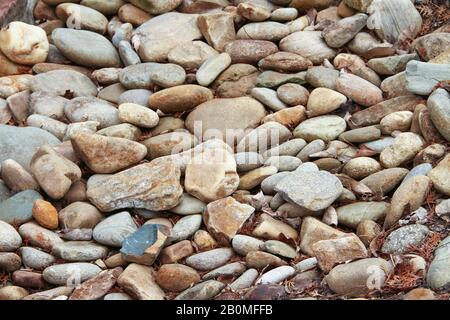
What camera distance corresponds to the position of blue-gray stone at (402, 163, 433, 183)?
16.5 feet

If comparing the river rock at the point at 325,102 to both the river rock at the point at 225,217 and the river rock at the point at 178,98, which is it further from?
the river rock at the point at 225,217

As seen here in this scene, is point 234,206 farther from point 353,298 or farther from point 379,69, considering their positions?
point 379,69

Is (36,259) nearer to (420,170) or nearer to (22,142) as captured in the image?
(22,142)

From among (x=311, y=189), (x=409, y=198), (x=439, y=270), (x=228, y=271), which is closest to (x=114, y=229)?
(x=228, y=271)

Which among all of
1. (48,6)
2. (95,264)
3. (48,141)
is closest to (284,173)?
(95,264)

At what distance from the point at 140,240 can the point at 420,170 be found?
1.93m

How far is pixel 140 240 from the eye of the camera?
483 centimetres

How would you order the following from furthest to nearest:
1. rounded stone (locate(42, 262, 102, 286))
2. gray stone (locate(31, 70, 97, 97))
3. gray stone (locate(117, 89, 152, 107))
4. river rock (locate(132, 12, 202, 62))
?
river rock (locate(132, 12, 202, 62))
gray stone (locate(31, 70, 97, 97))
gray stone (locate(117, 89, 152, 107))
rounded stone (locate(42, 262, 102, 286))

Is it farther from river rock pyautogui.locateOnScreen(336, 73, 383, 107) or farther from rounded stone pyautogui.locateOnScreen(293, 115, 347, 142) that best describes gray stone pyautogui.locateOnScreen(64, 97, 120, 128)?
river rock pyautogui.locateOnScreen(336, 73, 383, 107)

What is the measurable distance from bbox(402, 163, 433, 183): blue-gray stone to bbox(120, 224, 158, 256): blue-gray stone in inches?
68.3

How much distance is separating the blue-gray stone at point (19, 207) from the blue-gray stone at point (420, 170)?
258 centimetres

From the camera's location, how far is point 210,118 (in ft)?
19.9

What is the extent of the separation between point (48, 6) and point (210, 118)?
94.6 inches

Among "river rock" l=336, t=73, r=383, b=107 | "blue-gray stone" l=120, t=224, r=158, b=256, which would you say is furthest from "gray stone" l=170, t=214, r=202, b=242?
"river rock" l=336, t=73, r=383, b=107
